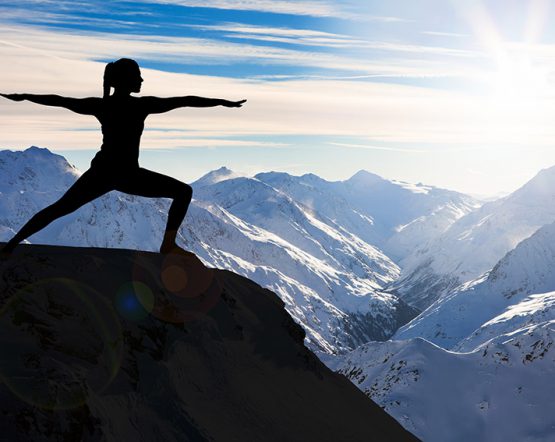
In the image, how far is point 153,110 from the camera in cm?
738

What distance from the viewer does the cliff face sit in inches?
216

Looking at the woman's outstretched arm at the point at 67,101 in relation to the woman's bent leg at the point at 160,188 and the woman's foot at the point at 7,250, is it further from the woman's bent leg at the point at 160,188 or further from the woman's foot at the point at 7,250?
the woman's foot at the point at 7,250

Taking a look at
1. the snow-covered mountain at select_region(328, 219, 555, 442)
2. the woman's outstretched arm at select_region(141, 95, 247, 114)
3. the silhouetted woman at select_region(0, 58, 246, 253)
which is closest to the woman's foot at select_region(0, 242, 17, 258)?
the silhouetted woman at select_region(0, 58, 246, 253)

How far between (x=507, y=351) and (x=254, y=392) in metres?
136

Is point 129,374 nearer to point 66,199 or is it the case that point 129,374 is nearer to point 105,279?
point 105,279

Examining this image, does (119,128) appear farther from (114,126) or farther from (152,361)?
(152,361)

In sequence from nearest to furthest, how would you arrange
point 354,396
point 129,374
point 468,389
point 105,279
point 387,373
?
point 129,374 < point 105,279 < point 354,396 < point 468,389 < point 387,373

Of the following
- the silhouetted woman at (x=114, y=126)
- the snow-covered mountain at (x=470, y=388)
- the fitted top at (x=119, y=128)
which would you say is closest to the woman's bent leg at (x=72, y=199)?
the silhouetted woman at (x=114, y=126)

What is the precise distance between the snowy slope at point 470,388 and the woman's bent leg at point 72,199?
10103 cm

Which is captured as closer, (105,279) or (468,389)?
(105,279)

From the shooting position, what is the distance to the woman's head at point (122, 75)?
23.3ft

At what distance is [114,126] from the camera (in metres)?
7.25

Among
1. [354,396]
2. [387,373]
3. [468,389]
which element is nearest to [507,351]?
[468,389]

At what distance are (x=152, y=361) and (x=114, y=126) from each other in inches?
112
